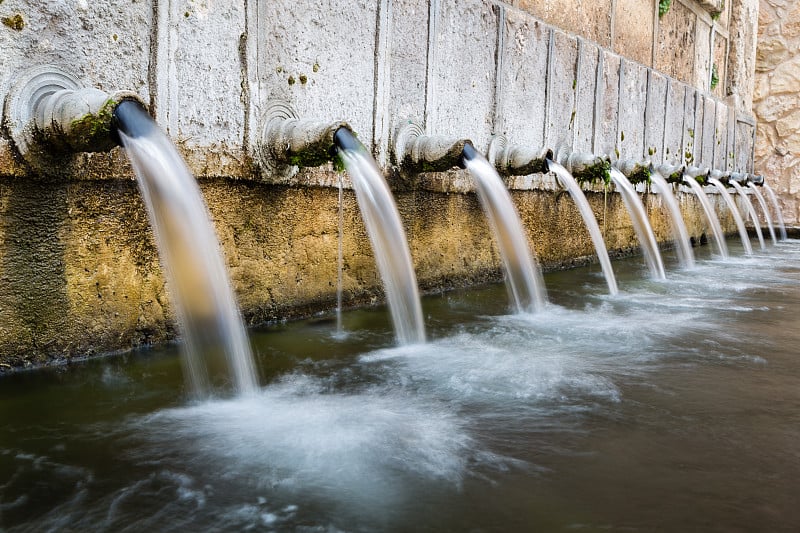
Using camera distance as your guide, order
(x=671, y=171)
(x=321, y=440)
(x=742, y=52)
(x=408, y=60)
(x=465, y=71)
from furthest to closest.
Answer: (x=742, y=52)
(x=671, y=171)
(x=465, y=71)
(x=408, y=60)
(x=321, y=440)

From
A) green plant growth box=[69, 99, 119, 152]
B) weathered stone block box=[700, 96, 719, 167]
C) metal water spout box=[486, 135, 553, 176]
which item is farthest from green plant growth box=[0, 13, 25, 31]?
weathered stone block box=[700, 96, 719, 167]

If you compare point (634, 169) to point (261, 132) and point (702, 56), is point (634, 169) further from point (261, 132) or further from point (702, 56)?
point (702, 56)

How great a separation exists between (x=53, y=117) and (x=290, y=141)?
4.48ft

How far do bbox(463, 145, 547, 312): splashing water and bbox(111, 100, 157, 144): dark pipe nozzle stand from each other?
2697 millimetres

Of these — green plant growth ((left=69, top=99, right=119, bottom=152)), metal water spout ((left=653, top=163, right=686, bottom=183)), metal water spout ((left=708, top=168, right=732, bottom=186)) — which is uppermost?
metal water spout ((left=708, top=168, right=732, bottom=186))

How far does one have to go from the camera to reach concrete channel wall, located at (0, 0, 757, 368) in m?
3.09

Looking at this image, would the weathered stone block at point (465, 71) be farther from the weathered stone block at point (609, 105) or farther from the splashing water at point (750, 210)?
the splashing water at point (750, 210)

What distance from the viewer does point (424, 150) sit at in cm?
498

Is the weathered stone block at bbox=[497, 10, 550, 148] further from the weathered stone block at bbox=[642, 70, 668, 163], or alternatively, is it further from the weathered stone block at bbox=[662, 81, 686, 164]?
the weathered stone block at bbox=[662, 81, 686, 164]

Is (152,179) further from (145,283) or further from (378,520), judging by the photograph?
(378,520)

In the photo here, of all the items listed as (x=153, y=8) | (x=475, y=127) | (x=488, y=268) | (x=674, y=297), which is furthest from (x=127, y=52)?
(x=674, y=297)

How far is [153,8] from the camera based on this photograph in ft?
11.2

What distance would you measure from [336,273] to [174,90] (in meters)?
1.66

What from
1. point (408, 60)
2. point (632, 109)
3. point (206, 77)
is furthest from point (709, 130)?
point (206, 77)
